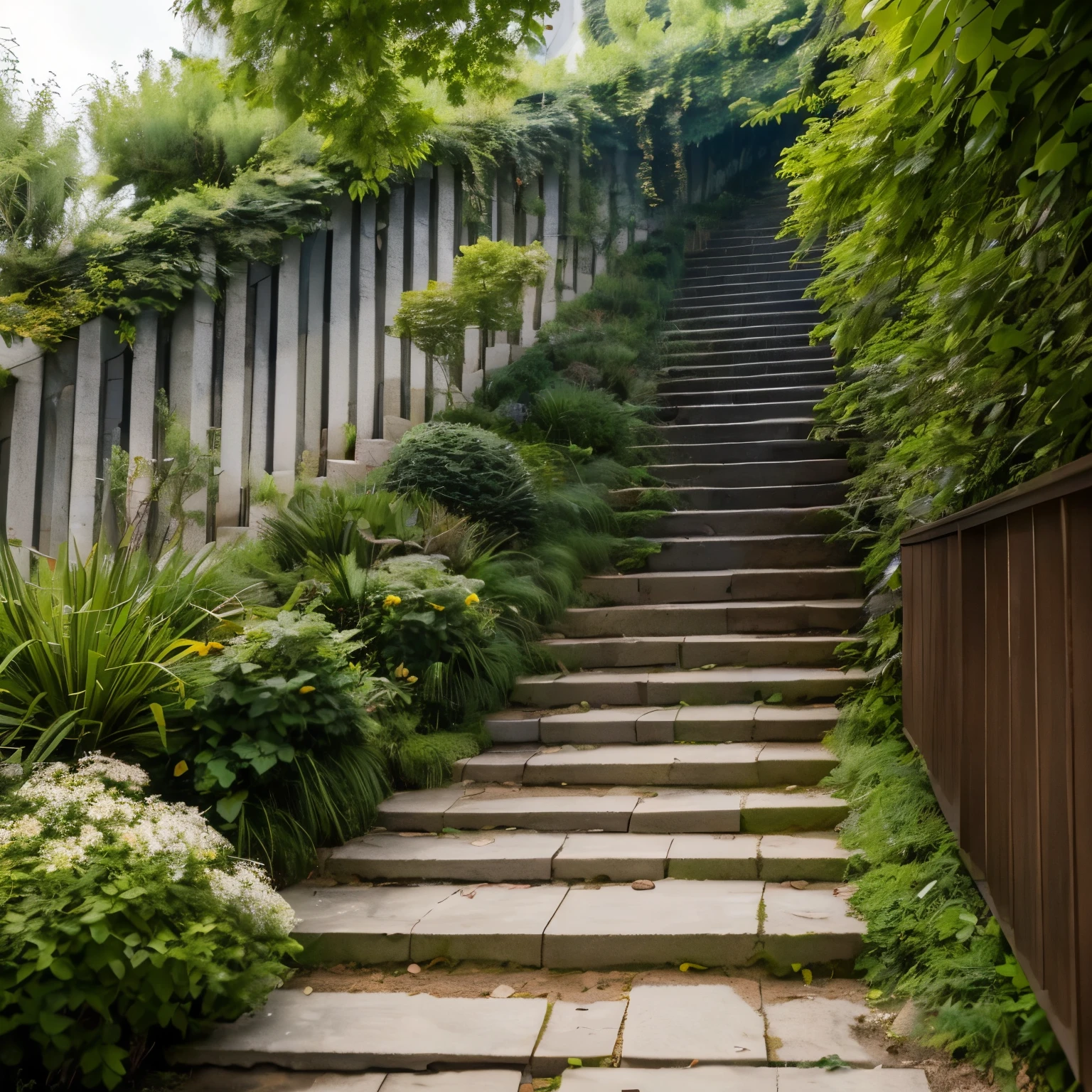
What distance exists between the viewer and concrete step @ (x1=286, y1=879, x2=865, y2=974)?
3.01 meters

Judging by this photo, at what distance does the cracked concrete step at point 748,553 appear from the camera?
6211 millimetres

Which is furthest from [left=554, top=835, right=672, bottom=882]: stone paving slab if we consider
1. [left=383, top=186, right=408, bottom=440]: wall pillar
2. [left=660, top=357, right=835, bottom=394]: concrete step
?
[left=660, top=357, right=835, bottom=394]: concrete step

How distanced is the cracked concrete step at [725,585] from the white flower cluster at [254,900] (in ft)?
11.9

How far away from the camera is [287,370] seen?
23.0 feet

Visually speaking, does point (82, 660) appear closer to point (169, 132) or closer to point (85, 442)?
point (85, 442)

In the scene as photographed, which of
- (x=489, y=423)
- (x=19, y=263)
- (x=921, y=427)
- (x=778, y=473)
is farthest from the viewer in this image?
(x=489, y=423)

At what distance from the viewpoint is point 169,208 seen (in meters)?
6.37

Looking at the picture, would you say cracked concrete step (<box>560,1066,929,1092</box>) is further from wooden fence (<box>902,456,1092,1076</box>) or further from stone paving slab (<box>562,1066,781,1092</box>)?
wooden fence (<box>902,456,1092,1076</box>)

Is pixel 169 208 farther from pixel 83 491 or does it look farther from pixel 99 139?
pixel 83 491

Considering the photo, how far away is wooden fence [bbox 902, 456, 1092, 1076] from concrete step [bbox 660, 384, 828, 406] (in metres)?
5.52

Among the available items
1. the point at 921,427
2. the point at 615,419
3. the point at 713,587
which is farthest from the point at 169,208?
Answer: the point at 921,427

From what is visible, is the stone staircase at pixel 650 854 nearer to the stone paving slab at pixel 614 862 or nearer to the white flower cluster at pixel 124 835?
the stone paving slab at pixel 614 862

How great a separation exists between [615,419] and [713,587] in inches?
87.3

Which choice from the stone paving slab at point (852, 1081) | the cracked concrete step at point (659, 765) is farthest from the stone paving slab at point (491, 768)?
the stone paving slab at point (852, 1081)
